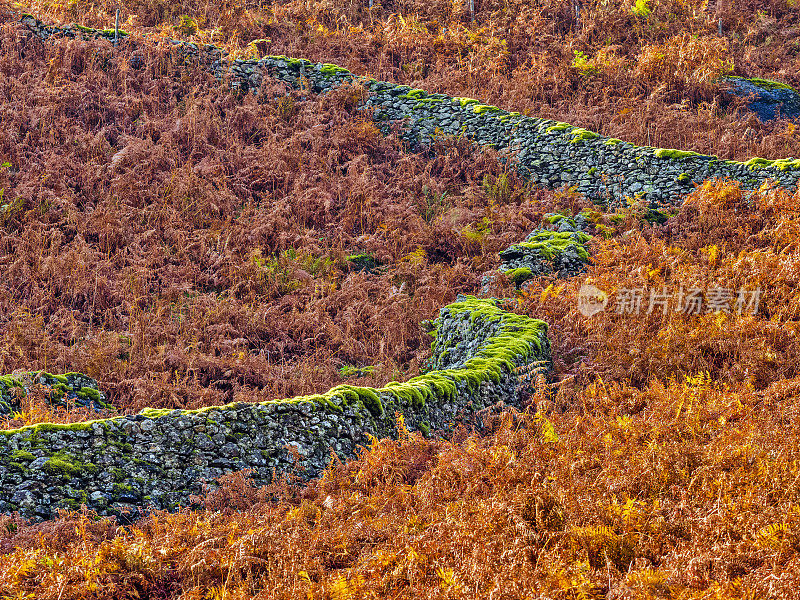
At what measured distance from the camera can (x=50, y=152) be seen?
13.8 meters

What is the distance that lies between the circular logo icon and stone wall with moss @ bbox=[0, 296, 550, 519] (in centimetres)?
240

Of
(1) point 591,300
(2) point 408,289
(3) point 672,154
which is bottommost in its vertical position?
(2) point 408,289

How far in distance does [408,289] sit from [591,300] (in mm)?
3503

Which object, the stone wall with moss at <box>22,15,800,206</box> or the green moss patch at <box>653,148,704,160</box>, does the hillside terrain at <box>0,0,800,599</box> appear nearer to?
the stone wall with moss at <box>22,15,800,206</box>

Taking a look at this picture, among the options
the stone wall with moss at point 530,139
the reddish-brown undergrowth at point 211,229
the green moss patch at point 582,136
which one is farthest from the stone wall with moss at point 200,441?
the green moss patch at point 582,136

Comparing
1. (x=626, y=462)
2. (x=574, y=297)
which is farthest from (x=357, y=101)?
(x=626, y=462)

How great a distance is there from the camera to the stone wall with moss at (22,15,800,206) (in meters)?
13.8

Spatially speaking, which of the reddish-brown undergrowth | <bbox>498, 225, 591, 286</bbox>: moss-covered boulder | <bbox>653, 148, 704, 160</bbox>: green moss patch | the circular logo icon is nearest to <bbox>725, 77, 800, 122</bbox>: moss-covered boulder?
<bbox>653, 148, 704, 160</bbox>: green moss patch

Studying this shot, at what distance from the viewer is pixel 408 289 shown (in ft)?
38.7

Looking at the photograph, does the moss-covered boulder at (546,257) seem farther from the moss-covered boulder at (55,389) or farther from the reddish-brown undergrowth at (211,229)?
the moss-covered boulder at (55,389)

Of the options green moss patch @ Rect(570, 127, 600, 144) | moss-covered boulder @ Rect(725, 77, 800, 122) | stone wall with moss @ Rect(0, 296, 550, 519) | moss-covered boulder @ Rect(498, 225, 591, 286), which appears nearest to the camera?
stone wall with moss @ Rect(0, 296, 550, 519)

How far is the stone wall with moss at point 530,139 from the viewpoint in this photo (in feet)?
45.1

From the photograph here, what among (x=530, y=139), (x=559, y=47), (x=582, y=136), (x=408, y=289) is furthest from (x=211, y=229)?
(x=559, y=47)

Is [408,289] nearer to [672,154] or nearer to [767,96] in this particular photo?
[672,154]
